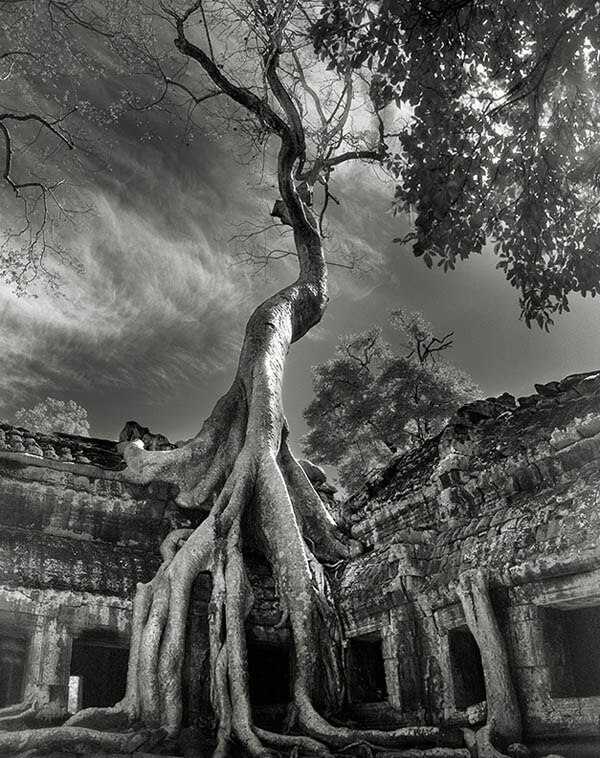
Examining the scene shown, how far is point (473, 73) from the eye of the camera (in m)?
5.61

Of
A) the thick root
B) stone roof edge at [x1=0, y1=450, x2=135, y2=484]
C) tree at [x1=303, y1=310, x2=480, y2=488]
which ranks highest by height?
tree at [x1=303, y1=310, x2=480, y2=488]

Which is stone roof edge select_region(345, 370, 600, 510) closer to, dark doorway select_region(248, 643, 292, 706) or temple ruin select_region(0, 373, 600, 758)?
temple ruin select_region(0, 373, 600, 758)

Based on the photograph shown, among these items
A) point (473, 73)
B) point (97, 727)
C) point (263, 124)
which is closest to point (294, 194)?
point (263, 124)

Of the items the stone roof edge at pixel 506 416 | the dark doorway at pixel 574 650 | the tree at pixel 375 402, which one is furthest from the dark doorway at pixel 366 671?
the tree at pixel 375 402

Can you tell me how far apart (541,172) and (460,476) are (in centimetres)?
286

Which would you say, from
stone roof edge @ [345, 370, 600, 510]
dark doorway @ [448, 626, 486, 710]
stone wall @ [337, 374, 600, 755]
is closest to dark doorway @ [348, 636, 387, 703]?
stone wall @ [337, 374, 600, 755]

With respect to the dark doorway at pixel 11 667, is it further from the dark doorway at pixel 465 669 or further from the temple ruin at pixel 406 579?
the dark doorway at pixel 465 669

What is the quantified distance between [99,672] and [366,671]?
9.50 feet

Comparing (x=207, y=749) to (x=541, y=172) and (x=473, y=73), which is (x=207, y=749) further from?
(x=473, y=73)

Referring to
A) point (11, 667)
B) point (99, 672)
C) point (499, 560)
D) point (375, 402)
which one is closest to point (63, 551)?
point (11, 667)

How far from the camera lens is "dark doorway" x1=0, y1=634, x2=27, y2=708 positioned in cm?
664

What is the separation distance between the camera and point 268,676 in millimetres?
7703

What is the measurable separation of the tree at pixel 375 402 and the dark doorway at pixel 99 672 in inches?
440

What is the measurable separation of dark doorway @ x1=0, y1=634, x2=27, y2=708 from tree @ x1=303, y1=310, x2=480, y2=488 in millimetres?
12176
